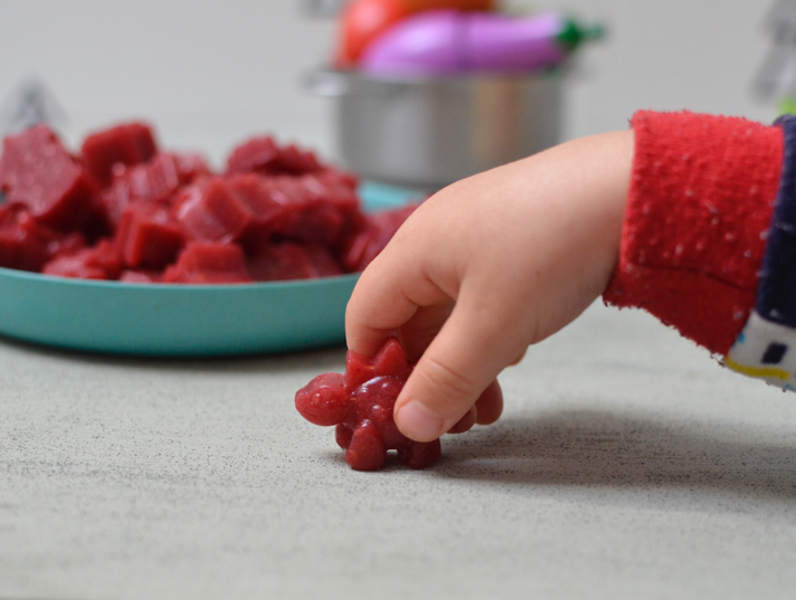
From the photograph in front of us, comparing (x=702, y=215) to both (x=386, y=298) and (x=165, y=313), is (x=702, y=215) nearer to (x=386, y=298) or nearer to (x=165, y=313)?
(x=386, y=298)

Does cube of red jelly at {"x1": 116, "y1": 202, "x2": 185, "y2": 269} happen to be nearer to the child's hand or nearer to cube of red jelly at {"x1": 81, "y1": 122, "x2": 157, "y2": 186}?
cube of red jelly at {"x1": 81, "y1": 122, "x2": 157, "y2": 186}

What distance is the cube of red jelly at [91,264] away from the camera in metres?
0.79

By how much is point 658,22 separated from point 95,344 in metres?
2.46

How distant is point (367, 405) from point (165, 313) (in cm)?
27

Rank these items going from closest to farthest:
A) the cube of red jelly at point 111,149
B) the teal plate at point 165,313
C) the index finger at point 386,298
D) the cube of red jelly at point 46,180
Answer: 1. the index finger at point 386,298
2. the teal plate at point 165,313
3. the cube of red jelly at point 46,180
4. the cube of red jelly at point 111,149

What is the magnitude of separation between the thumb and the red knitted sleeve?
0.28ft

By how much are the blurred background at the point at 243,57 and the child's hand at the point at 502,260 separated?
82.8 inches

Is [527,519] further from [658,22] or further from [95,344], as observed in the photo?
[658,22]

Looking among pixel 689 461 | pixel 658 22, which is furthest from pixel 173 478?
pixel 658 22

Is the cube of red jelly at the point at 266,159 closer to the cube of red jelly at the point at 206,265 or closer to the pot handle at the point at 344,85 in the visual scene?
the cube of red jelly at the point at 206,265

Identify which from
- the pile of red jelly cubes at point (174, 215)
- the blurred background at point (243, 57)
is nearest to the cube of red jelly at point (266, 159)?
the pile of red jelly cubes at point (174, 215)

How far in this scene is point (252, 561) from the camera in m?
0.44

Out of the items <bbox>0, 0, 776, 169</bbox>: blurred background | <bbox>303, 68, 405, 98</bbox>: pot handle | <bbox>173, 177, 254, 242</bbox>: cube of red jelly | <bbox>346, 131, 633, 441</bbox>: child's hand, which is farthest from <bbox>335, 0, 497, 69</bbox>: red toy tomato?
<bbox>346, 131, 633, 441</bbox>: child's hand

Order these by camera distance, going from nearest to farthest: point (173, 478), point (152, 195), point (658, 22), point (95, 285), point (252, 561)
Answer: point (252, 561) → point (173, 478) → point (95, 285) → point (152, 195) → point (658, 22)
